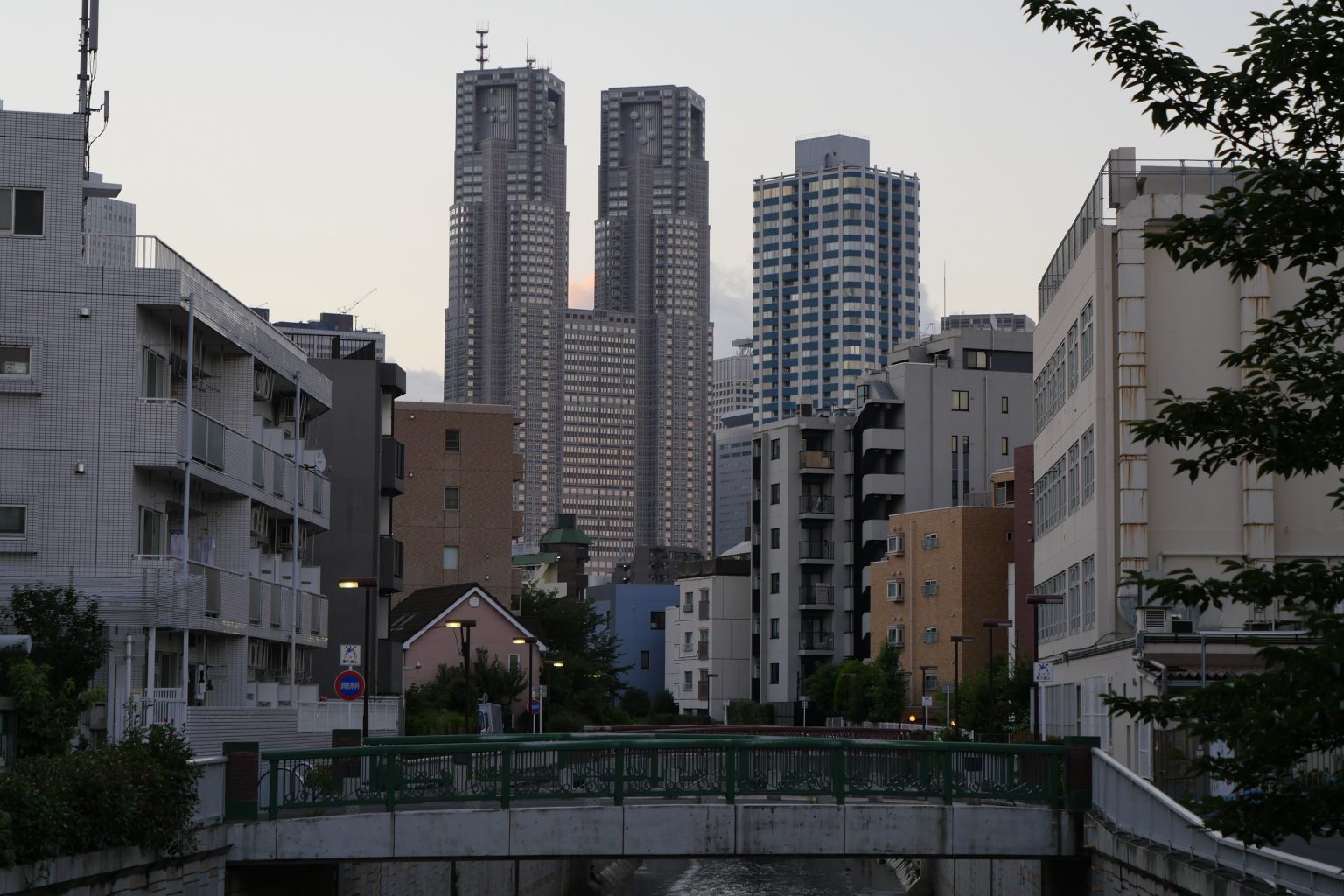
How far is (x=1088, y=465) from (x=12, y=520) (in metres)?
24.8

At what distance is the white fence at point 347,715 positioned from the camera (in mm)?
43844

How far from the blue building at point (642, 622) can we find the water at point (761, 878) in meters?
86.9

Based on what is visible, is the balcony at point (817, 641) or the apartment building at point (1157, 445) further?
the balcony at point (817, 641)

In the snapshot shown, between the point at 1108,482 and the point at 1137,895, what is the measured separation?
66.7 ft

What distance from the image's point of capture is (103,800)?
22.8 m

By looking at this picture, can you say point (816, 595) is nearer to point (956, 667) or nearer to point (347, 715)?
point (956, 667)

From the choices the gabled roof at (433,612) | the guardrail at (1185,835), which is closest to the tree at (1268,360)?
the guardrail at (1185,835)

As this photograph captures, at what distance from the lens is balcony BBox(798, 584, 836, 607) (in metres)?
124

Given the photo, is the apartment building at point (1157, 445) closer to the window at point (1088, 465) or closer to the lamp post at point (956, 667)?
the window at point (1088, 465)

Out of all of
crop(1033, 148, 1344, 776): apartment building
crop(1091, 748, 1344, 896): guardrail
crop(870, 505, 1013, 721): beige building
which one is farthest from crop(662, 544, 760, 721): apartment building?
crop(1091, 748, 1344, 896): guardrail

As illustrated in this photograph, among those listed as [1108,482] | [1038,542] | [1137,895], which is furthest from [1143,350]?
[1137,895]

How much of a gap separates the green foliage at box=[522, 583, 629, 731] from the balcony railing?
14904mm

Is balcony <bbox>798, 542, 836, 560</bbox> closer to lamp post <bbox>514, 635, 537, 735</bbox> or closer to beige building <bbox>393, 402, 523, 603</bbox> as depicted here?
beige building <bbox>393, 402, 523, 603</bbox>

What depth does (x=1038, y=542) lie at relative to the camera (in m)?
59.9
